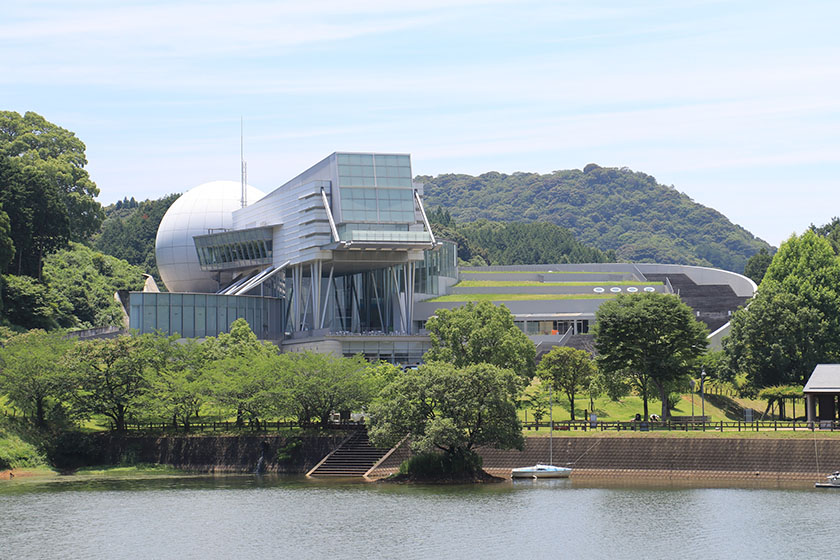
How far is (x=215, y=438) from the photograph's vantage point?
8769 centimetres

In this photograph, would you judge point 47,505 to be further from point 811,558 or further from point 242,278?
point 242,278

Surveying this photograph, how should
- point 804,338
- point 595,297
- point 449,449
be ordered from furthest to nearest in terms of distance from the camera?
point 595,297, point 804,338, point 449,449

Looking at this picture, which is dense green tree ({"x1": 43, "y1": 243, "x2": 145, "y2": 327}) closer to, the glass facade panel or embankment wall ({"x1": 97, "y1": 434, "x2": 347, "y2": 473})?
the glass facade panel

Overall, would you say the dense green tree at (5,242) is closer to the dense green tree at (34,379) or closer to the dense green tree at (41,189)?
the dense green tree at (41,189)

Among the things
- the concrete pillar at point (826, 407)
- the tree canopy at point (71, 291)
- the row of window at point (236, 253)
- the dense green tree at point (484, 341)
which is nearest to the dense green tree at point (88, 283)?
the tree canopy at point (71, 291)

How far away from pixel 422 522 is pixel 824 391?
36.2 metres

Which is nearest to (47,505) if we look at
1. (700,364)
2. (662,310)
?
(662,310)

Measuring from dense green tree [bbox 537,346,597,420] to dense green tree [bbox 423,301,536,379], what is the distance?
1.74m

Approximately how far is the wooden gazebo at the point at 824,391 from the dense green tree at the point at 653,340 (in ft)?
29.0

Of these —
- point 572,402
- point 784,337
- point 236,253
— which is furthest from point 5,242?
point 784,337

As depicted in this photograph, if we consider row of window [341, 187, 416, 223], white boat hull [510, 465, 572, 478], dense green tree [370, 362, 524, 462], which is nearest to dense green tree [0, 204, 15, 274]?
row of window [341, 187, 416, 223]

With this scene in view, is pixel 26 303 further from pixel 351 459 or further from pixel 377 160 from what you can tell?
pixel 351 459

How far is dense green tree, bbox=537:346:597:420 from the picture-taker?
9525 cm

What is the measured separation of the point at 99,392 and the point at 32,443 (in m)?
5.85
